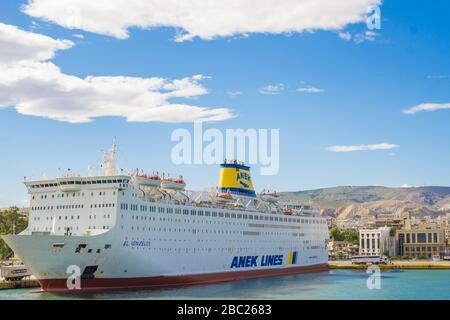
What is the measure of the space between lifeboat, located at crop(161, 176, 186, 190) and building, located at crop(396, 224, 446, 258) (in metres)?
62.6

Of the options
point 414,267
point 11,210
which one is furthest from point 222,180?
point 414,267

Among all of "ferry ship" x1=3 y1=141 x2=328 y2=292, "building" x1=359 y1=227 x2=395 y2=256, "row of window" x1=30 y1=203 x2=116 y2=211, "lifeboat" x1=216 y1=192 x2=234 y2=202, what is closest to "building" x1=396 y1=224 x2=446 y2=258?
"building" x1=359 y1=227 x2=395 y2=256

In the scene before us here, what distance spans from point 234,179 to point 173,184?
456 inches

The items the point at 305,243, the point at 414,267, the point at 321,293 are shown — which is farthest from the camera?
the point at 414,267

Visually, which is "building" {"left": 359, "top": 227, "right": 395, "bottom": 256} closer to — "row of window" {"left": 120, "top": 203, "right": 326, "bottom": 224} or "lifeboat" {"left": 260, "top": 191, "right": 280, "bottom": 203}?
"row of window" {"left": 120, "top": 203, "right": 326, "bottom": 224}

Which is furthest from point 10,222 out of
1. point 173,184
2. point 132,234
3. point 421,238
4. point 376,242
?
point 421,238

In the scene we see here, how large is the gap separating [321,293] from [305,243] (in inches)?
810

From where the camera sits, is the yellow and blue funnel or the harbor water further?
the yellow and blue funnel

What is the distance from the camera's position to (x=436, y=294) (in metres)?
37.1

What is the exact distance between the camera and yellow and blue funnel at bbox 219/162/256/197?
49938 millimetres

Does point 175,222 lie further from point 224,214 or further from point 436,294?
point 436,294

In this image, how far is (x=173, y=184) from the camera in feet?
130

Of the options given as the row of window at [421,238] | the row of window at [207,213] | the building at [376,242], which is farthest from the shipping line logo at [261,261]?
the row of window at [421,238]

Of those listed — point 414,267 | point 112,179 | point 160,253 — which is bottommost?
point 414,267
